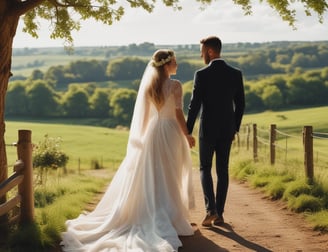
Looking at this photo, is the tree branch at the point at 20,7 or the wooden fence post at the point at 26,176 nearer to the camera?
the wooden fence post at the point at 26,176

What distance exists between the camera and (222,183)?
723 centimetres

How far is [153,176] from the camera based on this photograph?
6.94 metres

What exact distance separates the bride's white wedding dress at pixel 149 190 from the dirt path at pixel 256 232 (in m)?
0.36

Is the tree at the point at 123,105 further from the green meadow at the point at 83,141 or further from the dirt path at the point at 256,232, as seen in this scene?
the dirt path at the point at 256,232

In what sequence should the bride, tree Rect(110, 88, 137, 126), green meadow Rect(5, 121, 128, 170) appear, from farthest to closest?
tree Rect(110, 88, 137, 126), green meadow Rect(5, 121, 128, 170), the bride

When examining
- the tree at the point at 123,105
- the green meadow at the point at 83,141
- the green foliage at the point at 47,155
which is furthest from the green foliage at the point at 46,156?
the tree at the point at 123,105

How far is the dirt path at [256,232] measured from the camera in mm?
6266

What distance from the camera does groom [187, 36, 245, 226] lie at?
6.94 meters

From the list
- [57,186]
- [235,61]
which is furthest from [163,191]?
[235,61]

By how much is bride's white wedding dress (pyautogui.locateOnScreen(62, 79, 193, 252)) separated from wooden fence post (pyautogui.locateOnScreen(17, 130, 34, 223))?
575mm

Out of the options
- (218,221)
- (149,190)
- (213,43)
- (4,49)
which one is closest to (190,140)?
(149,190)

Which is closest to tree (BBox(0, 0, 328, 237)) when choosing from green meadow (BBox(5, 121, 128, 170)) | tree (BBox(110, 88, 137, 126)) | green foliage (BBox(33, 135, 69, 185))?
green foliage (BBox(33, 135, 69, 185))

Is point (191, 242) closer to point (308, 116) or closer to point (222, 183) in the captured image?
point (222, 183)

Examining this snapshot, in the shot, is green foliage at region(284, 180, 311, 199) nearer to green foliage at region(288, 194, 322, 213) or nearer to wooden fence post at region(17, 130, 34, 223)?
green foliage at region(288, 194, 322, 213)
